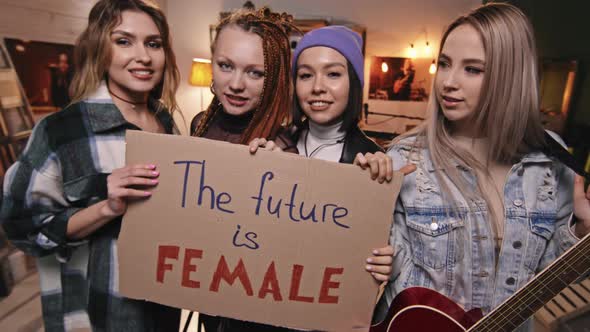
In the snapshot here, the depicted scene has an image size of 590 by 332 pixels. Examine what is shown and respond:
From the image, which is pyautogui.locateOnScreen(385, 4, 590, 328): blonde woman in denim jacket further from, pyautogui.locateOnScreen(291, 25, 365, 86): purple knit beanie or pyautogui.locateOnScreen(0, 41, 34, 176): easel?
pyautogui.locateOnScreen(0, 41, 34, 176): easel

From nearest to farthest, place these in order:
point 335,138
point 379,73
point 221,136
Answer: point 335,138 → point 221,136 → point 379,73

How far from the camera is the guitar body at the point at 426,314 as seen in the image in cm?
82

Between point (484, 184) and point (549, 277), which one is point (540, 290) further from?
point (484, 184)

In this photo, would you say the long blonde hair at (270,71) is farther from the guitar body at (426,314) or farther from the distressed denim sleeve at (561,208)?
the distressed denim sleeve at (561,208)

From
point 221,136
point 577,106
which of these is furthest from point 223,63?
point 577,106

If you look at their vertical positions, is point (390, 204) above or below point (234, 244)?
above

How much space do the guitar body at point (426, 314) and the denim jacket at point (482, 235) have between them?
5 cm

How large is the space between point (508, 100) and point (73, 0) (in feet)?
8.03

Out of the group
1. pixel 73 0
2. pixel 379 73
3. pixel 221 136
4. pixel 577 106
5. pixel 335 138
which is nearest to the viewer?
pixel 335 138

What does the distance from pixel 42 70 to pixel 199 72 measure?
71.6 inches

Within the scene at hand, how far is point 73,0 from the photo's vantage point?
84.4 inches

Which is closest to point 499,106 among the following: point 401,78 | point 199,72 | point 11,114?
point 11,114

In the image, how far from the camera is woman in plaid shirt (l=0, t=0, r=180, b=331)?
89cm

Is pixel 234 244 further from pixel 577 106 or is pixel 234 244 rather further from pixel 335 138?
pixel 577 106
